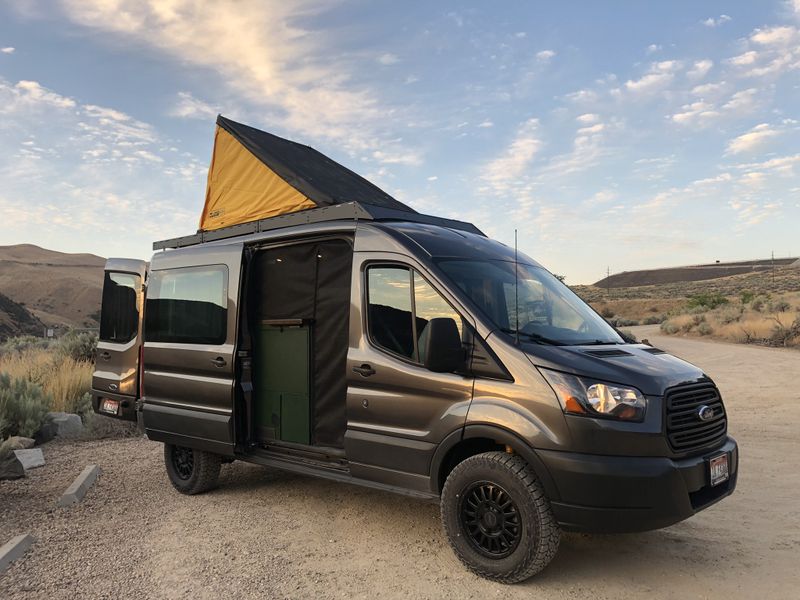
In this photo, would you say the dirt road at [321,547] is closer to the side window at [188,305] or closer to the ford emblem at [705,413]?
the ford emblem at [705,413]

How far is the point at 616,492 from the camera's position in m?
Result: 3.66

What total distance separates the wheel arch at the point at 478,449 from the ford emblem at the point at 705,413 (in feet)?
3.60

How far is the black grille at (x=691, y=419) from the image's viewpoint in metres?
3.83

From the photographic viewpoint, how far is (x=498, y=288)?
484cm

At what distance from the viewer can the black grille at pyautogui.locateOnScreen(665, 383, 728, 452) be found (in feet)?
12.6

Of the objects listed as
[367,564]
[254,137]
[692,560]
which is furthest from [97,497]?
[692,560]

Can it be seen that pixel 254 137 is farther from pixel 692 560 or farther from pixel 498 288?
pixel 692 560

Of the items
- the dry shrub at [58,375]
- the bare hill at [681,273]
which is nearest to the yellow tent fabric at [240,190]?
the dry shrub at [58,375]

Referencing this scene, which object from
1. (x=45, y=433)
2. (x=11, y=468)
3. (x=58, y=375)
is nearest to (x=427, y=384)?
(x=11, y=468)

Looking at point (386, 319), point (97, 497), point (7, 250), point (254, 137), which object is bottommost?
point (97, 497)

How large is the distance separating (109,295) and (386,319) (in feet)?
14.9

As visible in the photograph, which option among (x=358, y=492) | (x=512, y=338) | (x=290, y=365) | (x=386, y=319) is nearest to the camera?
(x=512, y=338)

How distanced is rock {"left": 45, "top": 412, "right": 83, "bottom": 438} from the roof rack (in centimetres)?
386

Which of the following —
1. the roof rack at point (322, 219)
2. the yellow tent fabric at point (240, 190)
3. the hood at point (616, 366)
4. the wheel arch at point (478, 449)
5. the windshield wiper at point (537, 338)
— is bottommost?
the wheel arch at point (478, 449)
